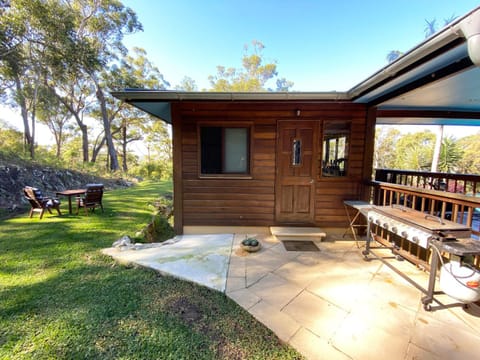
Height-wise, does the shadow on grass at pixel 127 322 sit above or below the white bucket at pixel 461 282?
below

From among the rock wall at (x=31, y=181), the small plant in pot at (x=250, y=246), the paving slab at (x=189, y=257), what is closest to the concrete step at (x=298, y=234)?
the small plant in pot at (x=250, y=246)

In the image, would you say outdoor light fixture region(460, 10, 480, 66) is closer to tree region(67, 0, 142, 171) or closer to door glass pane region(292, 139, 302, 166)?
door glass pane region(292, 139, 302, 166)

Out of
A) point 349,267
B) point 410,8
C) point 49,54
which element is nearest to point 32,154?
point 49,54

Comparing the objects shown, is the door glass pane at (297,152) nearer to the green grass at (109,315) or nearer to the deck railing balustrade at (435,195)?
the deck railing balustrade at (435,195)

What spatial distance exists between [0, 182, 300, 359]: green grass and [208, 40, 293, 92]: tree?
20.8 m

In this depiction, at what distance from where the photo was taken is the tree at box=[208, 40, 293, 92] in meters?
21.0

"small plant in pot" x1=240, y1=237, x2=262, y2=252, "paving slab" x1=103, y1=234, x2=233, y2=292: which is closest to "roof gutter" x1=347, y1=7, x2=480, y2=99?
"small plant in pot" x1=240, y1=237, x2=262, y2=252

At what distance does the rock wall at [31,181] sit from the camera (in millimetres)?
6290

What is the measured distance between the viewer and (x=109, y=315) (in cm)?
186

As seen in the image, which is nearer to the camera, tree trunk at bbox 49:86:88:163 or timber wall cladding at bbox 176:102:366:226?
timber wall cladding at bbox 176:102:366:226

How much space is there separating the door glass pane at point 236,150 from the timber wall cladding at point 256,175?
0.19 m

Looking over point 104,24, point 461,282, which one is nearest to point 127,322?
point 461,282

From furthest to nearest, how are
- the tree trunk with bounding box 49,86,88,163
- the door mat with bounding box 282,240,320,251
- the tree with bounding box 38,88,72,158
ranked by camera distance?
the tree trunk with bounding box 49,86,88,163 < the tree with bounding box 38,88,72,158 < the door mat with bounding box 282,240,320,251

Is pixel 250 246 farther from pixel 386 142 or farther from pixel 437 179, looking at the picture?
pixel 386 142
